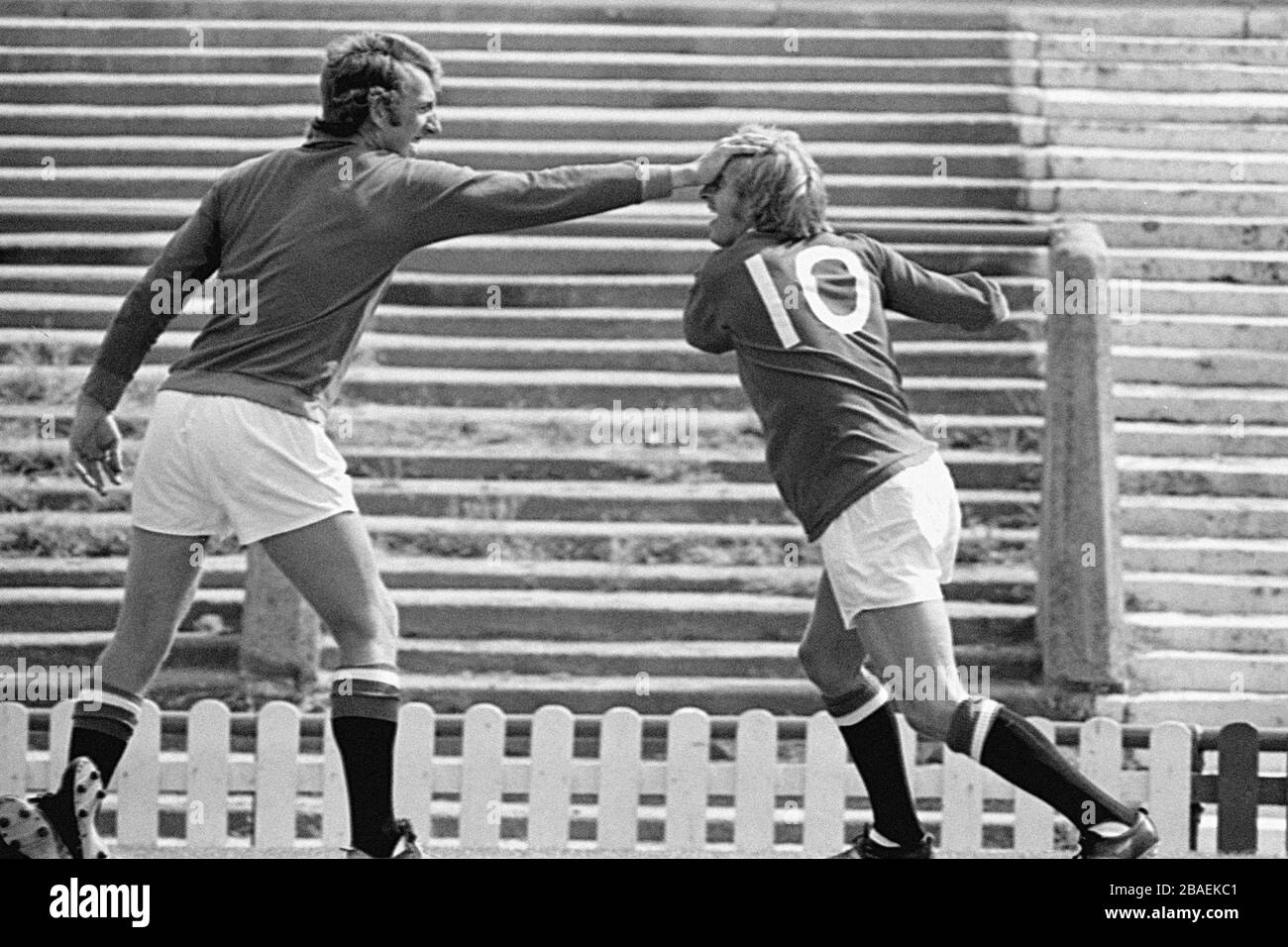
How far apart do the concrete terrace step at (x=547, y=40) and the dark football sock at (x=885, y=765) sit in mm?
9225

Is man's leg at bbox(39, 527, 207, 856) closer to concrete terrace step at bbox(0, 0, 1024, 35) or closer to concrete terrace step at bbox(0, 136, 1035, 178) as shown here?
concrete terrace step at bbox(0, 136, 1035, 178)

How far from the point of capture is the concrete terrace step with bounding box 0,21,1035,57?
45.8 ft

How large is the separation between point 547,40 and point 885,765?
9406 millimetres

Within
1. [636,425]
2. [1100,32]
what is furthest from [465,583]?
[1100,32]

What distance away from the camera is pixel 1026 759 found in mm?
5031

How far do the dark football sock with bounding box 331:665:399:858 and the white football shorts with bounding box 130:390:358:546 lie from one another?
0.40 m

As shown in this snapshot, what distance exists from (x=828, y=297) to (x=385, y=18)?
31.8 ft

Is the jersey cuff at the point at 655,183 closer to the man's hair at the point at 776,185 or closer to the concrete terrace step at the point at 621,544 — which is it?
the man's hair at the point at 776,185

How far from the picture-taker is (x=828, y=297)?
17.1 feet

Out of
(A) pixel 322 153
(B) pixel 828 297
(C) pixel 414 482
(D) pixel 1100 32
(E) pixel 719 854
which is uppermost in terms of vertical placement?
(D) pixel 1100 32

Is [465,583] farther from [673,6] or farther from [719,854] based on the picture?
[673,6]

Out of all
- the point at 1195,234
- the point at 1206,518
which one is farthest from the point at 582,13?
the point at 1206,518

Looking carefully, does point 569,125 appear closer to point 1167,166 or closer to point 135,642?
point 1167,166

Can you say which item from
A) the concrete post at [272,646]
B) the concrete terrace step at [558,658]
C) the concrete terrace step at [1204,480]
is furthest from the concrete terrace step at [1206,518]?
the concrete post at [272,646]
